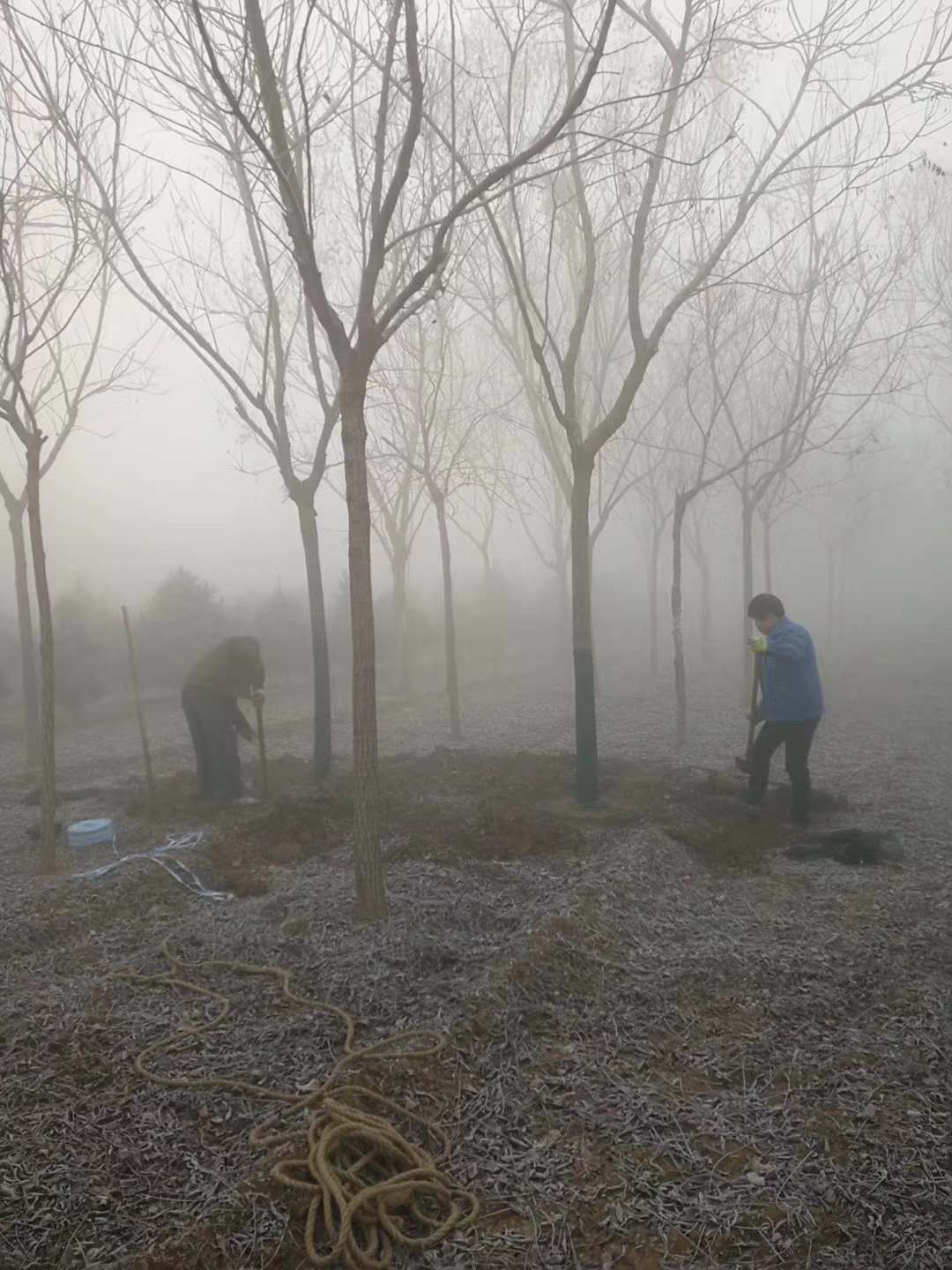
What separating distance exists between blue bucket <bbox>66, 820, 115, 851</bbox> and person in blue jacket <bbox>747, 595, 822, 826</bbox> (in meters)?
4.64

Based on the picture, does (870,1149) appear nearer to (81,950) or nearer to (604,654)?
(81,950)

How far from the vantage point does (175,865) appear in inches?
236

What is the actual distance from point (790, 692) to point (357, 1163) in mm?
4840

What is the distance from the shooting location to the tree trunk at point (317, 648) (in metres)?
8.65

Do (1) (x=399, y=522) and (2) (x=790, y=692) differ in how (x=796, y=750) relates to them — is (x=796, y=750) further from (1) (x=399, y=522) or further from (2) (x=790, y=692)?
(1) (x=399, y=522)

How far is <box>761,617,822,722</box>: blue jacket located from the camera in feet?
22.3

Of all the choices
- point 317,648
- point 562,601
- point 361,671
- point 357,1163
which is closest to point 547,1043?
point 357,1163

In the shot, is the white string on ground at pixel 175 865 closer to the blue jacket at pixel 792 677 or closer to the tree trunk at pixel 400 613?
the blue jacket at pixel 792 677

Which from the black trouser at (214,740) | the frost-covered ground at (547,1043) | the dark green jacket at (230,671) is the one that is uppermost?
the dark green jacket at (230,671)

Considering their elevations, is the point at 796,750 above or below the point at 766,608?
below

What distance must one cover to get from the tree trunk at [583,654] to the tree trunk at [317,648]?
2.38 meters

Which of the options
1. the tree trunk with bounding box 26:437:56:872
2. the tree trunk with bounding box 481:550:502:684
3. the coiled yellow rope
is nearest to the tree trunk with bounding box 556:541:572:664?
the tree trunk with bounding box 481:550:502:684

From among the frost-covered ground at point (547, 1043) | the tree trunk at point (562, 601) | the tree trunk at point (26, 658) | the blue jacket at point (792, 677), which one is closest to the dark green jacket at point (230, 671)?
the frost-covered ground at point (547, 1043)

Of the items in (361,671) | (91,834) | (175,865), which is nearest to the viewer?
(361,671)
